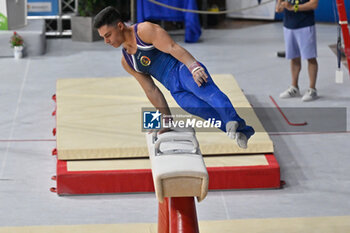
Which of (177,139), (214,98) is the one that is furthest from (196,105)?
(177,139)

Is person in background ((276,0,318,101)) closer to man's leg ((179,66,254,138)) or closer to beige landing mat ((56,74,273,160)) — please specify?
beige landing mat ((56,74,273,160))

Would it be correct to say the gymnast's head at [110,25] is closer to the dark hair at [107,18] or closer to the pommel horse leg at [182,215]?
the dark hair at [107,18]

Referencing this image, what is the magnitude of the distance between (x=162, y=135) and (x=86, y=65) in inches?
224

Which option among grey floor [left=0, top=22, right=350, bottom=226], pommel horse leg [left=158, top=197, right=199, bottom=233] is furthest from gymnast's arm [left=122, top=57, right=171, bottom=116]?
grey floor [left=0, top=22, right=350, bottom=226]

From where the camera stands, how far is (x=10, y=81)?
8258mm

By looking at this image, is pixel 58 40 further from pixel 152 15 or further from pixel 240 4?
pixel 240 4

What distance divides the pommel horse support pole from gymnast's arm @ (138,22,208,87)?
0.43 m

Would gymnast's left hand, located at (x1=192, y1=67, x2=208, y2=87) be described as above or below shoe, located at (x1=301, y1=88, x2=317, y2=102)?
above

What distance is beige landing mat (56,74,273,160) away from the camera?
534 centimetres

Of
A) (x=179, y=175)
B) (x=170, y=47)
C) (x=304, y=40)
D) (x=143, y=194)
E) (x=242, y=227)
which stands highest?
(x=170, y=47)

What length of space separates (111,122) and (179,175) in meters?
2.72

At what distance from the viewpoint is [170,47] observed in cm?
329

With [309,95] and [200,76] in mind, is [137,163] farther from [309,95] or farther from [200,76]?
[309,95]

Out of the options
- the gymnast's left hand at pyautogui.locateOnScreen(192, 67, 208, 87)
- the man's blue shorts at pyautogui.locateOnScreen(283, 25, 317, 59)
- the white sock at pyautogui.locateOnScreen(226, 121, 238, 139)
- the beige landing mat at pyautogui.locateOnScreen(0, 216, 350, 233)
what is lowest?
the beige landing mat at pyautogui.locateOnScreen(0, 216, 350, 233)
